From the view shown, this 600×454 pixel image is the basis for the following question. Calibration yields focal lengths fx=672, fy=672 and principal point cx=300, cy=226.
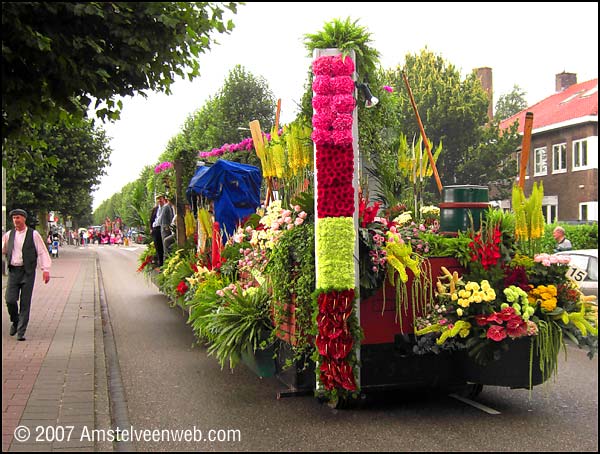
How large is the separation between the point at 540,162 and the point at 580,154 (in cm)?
344

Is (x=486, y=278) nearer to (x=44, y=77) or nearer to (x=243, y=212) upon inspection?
(x=44, y=77)

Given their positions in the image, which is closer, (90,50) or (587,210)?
(90,50)

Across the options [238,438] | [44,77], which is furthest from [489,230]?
[44,77]

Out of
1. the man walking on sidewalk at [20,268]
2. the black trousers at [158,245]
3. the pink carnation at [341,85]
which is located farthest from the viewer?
the black trousers at [158,245]

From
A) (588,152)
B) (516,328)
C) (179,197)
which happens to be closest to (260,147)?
(516,328)

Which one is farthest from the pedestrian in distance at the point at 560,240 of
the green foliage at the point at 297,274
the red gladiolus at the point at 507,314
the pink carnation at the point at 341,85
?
the pink carnation at the point at 341,85

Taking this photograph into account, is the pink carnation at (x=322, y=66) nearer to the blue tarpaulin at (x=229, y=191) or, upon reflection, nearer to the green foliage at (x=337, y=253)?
the green foliage at (x=337, y=253)

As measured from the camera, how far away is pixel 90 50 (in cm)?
595

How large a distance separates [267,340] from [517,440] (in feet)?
7.29

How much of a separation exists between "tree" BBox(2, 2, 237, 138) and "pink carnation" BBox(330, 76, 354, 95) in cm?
146

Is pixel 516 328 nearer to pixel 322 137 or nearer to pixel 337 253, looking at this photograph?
pixel 337 253

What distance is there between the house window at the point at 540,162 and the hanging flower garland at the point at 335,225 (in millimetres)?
33792

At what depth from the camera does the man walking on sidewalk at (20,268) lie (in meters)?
9.53

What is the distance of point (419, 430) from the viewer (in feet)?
17.2
